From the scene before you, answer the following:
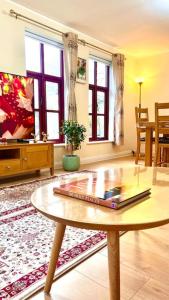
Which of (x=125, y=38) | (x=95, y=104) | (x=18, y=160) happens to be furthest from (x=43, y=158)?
(x=125, y=38)

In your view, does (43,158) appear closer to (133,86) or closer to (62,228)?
(62,228)

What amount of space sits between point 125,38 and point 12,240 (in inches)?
178

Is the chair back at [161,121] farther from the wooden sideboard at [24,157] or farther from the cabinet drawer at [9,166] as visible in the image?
the cabinet drawer at [9,166]

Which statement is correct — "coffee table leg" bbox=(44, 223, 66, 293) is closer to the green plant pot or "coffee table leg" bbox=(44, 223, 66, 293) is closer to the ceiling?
the green plant pot

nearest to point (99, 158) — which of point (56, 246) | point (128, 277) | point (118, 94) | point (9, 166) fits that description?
point (118, 94)

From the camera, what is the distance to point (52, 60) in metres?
4.17

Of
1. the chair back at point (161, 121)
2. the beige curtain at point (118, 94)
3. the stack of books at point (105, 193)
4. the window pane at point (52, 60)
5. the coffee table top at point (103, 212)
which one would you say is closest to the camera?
the coffee table top at point (103, 212)

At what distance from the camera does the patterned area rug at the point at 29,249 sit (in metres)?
1.12

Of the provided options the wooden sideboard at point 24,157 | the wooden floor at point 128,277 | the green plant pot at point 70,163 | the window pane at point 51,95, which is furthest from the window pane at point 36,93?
the wooden floor at point 128,277

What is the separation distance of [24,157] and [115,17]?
9.04 ft

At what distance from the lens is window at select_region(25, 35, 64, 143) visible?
12.8 ft

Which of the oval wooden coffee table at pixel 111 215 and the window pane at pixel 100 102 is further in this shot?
the window pane at pixel 100 102

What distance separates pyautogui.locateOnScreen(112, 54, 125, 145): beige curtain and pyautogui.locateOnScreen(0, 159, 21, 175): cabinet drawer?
2920 mm

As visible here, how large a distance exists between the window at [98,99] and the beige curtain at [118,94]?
9.5 inches
